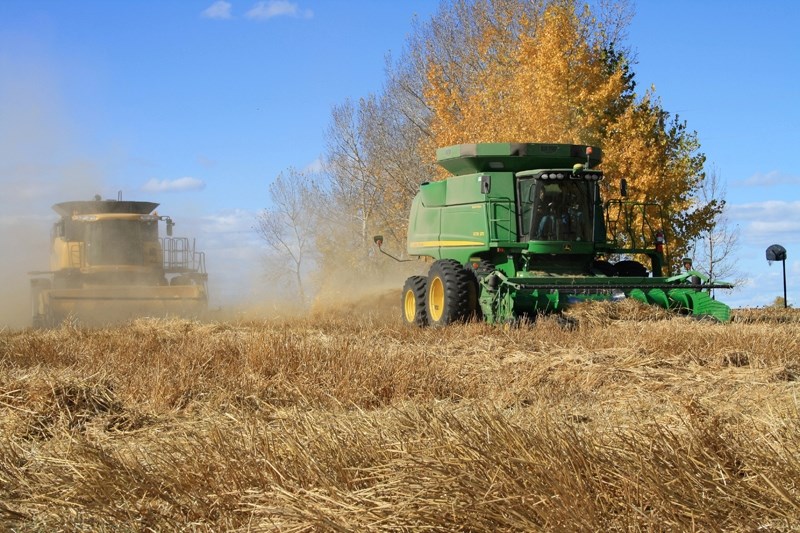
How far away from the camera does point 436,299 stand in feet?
53.4

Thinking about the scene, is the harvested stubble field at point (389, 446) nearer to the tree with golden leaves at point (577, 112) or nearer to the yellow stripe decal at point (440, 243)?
the yellow stripe decal at point (440, 243)

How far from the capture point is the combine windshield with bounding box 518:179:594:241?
15.6m

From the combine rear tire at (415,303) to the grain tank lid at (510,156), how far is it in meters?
2.20

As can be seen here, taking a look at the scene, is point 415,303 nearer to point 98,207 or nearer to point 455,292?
point 455,292

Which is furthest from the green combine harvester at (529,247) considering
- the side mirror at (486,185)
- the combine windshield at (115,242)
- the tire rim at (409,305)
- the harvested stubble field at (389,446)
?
the combine windshield at (115,242)

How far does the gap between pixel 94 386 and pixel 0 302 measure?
23909 mm

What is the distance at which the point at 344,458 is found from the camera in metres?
4.25

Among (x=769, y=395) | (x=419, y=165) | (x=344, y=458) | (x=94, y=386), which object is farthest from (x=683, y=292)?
(x=419, y=165)

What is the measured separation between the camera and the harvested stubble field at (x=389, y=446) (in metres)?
3.50

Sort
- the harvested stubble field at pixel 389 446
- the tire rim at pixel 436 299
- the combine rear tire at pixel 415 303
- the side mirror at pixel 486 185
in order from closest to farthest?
the harvested stubble field at pixel 389 446 → the side mirror at pixel 486 185 → the tire rim at pixel 436 299 → the combine rear tire at pixel 415 303

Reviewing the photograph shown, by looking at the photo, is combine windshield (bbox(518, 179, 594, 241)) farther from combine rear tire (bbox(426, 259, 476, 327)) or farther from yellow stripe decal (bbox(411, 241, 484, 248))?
combine rear tire (bbox(426, 259, 476, 327))

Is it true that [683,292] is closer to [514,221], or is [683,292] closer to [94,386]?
[514,221]

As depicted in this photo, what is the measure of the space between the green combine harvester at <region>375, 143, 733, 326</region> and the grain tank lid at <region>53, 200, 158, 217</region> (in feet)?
35.0

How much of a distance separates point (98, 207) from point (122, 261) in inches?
63.0
